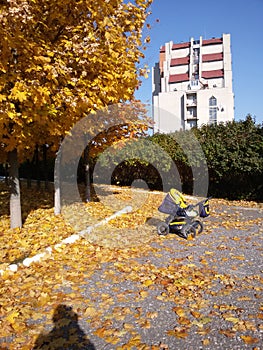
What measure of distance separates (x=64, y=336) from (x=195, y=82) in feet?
197

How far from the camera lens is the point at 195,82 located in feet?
189

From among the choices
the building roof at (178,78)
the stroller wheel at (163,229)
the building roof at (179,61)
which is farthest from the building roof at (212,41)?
the stroller wheel at (163,229)

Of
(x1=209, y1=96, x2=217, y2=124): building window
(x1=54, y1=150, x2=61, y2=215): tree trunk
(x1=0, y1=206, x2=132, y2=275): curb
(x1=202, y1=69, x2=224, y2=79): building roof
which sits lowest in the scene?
(x1=0, y1=206, x2=132, y2=275): curb

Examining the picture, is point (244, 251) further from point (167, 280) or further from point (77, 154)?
point (77, 154)

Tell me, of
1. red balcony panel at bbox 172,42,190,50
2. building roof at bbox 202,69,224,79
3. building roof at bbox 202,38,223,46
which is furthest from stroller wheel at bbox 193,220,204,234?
red balcony panel at bbox 172,42,190,50

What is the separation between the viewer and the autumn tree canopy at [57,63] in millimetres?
4797

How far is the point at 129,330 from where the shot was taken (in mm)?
2818

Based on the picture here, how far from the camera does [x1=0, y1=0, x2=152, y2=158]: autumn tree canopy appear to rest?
15.7 ft

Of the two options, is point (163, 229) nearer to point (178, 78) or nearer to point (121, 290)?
point (121, 290)

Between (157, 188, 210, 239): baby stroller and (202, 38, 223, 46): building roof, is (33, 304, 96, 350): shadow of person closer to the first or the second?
(157, 188, 210, 239): baby stroller

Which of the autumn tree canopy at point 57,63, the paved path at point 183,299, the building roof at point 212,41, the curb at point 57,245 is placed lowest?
the paved path at point 183,299

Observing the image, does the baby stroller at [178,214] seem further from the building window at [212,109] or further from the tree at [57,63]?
the building window at [212,109]

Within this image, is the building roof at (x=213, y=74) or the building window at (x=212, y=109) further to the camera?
the building roof at (x=213, y=74)

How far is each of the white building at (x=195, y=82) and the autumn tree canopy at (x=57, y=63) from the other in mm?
45437
